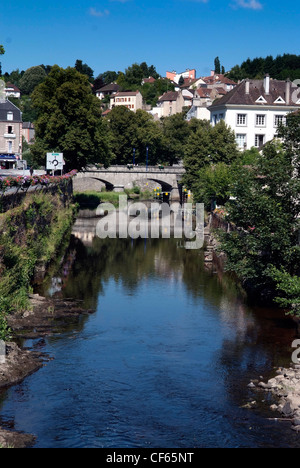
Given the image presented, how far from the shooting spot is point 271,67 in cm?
15762

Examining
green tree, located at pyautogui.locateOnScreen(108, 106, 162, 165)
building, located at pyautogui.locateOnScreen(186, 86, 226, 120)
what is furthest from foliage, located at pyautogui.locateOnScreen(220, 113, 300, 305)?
building, located at pyautogui.locateOnScreen(186, 86, 226, 120)

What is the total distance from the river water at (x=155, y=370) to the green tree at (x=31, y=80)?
14153 cm

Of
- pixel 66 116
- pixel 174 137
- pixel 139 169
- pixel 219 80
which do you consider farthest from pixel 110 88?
pixel 66 116

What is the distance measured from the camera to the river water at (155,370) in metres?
17.6

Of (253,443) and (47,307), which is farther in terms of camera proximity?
(47,307)

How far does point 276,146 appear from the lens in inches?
1319

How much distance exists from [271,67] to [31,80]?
60.6 meters

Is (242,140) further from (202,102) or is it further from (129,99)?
(129,99)

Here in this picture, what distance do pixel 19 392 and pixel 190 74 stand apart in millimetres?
187567

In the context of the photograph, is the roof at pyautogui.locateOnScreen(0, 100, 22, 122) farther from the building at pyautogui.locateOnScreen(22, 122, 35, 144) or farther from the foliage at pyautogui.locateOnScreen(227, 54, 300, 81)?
the foliage at pyautogui.locateOnScreen(227, 54, 300, 81)

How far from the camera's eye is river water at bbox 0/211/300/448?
17625 millimetres
